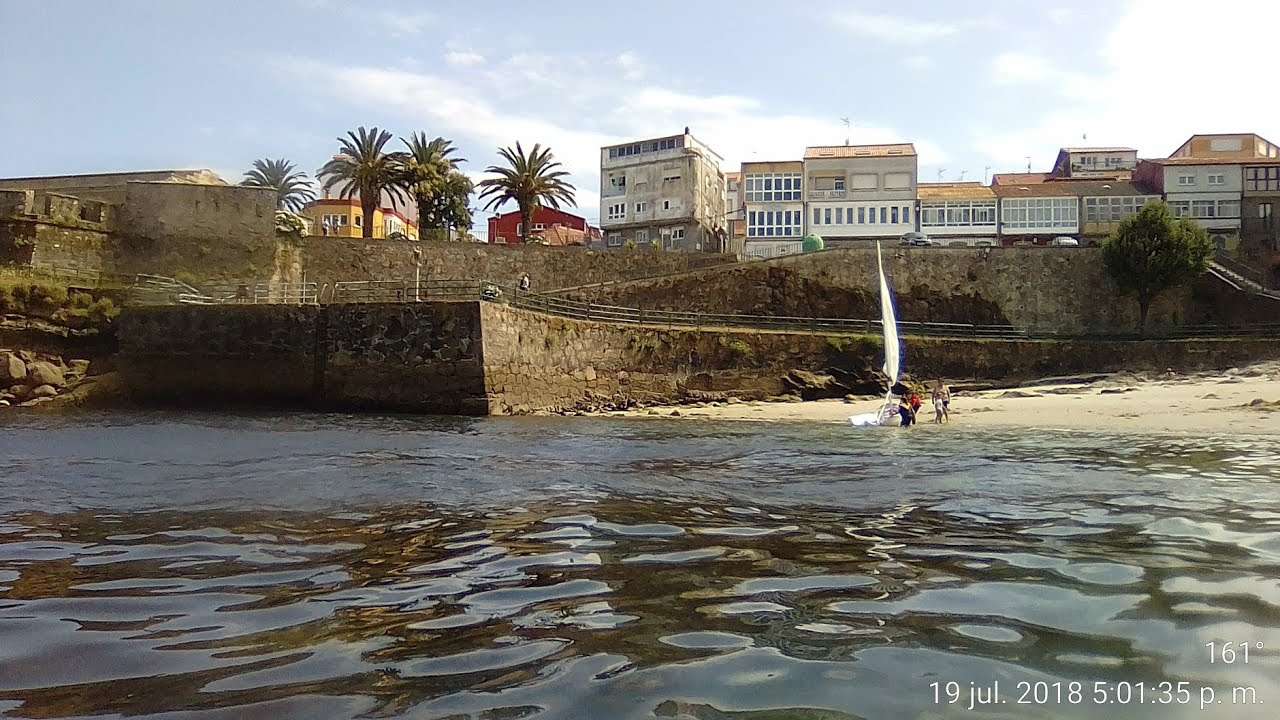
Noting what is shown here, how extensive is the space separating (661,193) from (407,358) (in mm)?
47542

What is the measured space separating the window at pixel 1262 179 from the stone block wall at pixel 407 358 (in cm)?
5935

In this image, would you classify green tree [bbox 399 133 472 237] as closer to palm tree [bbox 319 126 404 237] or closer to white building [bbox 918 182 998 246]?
palm tree [bbox 319 126 404 237]

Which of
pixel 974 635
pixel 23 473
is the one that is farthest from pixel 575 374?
pixel 974 635

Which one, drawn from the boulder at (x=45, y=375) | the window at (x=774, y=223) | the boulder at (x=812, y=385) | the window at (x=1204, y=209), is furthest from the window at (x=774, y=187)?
the boulder at (x=45, y=375)

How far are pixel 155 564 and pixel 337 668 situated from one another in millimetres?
3154

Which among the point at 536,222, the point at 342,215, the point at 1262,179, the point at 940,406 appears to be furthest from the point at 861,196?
the point at 940,406

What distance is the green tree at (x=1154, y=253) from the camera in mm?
45125

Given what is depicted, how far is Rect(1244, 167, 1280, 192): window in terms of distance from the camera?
62469 mm

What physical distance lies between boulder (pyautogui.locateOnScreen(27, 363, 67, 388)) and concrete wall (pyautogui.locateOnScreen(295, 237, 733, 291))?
17.2 metres

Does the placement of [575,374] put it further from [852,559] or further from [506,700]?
[506,700]

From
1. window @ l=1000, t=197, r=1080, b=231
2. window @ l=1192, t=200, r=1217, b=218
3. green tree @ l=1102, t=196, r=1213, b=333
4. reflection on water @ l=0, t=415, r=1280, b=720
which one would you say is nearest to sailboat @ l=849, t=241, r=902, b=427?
reflection on water @ l=0, t=415, r=1280, b=720

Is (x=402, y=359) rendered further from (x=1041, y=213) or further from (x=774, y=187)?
(x=1041, y=213)

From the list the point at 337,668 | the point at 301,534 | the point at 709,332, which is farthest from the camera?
the point at 709,332

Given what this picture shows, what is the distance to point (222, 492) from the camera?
34.6 ft
